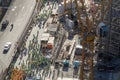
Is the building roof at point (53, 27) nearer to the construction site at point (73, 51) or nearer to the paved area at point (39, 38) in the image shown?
the construction site at point (73, 51)

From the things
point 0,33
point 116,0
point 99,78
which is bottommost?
point 99,78

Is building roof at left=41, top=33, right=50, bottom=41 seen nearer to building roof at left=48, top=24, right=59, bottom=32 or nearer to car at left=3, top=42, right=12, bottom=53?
building roof at left=48, top=24, right=59, bottom=32

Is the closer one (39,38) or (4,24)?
(39,38)

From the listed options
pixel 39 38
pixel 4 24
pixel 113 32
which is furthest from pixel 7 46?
pixel 113 32

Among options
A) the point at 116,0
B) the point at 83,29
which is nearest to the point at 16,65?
the point at 83,29

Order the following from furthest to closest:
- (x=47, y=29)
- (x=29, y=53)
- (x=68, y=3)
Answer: (x=68, y=3) → (x=47, y=29) → (x=29, y=53)

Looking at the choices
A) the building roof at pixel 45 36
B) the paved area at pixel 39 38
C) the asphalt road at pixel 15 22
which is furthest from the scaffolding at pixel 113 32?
the asphalt road at pixel 15 22

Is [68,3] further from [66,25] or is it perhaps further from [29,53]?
[29,53]

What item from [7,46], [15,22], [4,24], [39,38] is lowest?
[7,46]

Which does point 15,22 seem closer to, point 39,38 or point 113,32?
point 39,38
